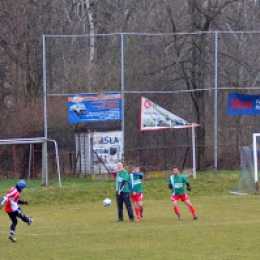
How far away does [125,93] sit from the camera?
2889 cm

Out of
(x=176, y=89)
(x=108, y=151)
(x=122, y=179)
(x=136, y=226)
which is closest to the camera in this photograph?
(x=136, y=226)

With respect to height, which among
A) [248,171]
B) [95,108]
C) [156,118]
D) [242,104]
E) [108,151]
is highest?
[242,104]

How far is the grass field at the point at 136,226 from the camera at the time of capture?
14.2 meters

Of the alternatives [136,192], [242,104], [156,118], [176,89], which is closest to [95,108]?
[156,118]

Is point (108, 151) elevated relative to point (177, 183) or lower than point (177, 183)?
elevated

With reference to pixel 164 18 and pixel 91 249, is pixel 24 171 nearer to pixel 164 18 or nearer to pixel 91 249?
pixel 164 18

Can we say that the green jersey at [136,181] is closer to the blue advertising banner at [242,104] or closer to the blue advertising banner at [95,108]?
the blue advertising banner at [95,108]

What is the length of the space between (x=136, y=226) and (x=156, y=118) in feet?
33.3

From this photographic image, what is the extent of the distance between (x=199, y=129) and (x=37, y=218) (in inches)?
411

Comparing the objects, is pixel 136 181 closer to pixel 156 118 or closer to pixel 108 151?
pixel 108 151

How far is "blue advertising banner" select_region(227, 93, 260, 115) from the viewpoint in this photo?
28953 mm

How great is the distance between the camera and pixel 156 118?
1127 inches

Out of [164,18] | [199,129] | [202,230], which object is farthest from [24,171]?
[202,230]

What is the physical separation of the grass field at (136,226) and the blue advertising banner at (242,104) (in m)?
2.91
